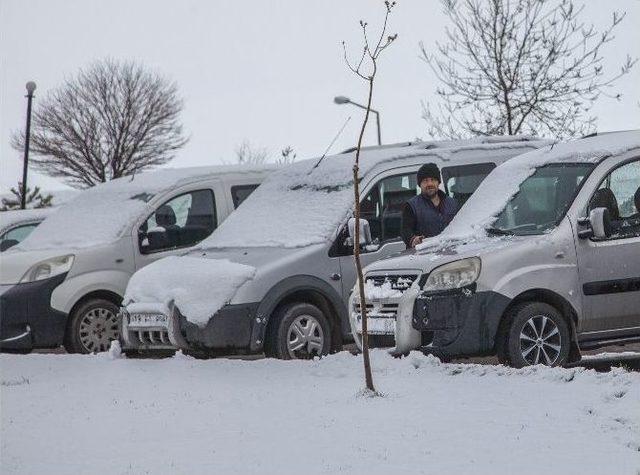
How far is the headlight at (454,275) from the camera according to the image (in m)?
9.48

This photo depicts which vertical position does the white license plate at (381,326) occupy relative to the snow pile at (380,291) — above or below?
below

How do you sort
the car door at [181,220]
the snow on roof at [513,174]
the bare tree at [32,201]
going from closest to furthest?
the snow on roof at [513,174]
the car door at [181,220]
the bare tree at [32,201]

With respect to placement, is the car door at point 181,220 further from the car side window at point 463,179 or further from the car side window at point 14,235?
the car side window at point 14,235

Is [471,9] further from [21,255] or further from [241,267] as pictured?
[241,267]

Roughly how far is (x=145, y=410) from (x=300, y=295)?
2811 millimetres

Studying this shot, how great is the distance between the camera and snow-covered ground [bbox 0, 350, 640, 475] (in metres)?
6.53

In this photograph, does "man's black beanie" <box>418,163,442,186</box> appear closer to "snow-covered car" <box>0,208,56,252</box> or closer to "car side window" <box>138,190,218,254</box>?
"car side window" <box>138,190,218,254</box>

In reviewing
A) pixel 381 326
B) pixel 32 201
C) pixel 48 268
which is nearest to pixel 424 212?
pixel 381 326

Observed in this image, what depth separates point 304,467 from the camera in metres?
6.45

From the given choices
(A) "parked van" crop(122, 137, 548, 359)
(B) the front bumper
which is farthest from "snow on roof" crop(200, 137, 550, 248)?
(B) the front bumper

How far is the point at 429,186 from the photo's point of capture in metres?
11.4

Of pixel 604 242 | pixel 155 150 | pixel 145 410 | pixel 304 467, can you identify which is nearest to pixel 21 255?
pixel 145 410

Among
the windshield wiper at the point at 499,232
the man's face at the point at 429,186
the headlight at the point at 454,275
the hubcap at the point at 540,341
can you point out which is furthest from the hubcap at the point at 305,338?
the hubcap at the point at 540,341

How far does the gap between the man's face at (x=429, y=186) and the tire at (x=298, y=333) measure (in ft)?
4.83
